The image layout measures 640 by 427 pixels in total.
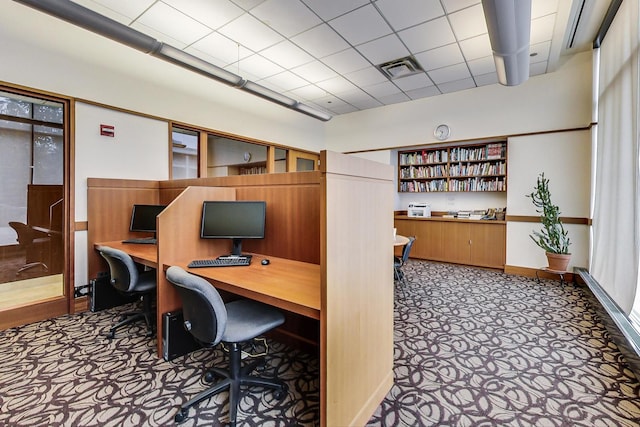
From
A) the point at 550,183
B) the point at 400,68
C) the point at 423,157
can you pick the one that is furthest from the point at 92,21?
the point at 550,183

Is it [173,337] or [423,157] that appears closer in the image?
[173,337]

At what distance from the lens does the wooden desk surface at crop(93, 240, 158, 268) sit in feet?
8.50

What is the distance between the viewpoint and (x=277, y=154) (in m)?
6.52

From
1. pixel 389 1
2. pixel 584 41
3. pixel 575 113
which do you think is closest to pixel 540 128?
pixel 575 113

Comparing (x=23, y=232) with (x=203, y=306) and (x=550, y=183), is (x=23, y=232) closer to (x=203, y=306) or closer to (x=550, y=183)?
(x=203, y=306)

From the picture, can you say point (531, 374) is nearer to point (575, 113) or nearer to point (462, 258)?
point (462, 258)

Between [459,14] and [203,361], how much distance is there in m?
4.19

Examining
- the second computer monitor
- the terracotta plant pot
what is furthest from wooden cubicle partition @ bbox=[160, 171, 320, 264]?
the terracotta plant pot

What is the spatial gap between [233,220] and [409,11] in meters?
2.80

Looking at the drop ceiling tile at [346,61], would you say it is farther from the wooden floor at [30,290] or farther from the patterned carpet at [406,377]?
the wooden floor at [30,290]

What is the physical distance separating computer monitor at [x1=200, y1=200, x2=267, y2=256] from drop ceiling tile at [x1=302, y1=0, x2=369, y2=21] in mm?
2101

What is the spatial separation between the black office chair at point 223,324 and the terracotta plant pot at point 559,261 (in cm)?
438

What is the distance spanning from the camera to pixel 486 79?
493 centimetres

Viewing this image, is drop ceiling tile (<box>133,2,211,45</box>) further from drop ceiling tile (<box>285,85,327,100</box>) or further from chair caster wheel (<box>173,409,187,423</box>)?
chair caster wheel (<box>173,409,187,423</box>)
